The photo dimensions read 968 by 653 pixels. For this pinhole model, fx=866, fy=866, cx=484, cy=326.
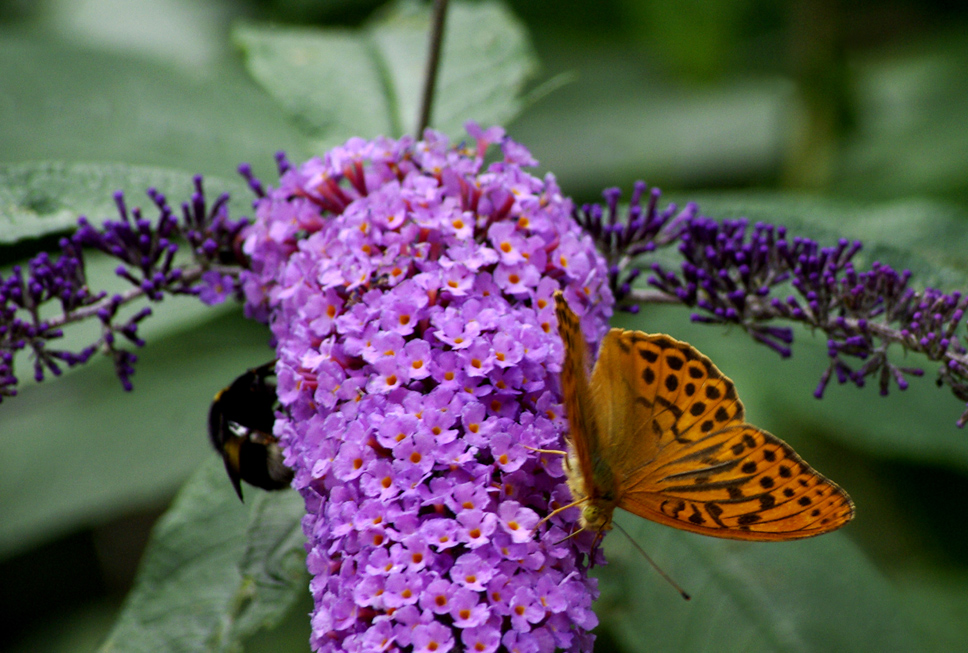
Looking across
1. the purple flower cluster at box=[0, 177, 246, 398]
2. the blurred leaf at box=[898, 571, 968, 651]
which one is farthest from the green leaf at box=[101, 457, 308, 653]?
the blurred leaf at box=[898, 571, 968, 651]

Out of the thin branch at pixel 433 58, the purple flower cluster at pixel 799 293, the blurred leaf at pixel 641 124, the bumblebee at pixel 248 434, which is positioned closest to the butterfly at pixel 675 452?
the purple flower cluster at pixel 799 293

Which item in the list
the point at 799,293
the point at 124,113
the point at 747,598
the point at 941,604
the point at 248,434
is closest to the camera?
the point at 248,434

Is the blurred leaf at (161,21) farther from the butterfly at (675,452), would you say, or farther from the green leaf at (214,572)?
the butterfly at (675,452)

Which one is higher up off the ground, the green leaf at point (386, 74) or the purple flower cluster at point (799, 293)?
the green leaf at point (386, 74)

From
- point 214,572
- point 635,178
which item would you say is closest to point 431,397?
point 214,572

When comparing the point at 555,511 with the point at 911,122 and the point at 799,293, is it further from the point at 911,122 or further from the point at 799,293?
the point at 911,122
